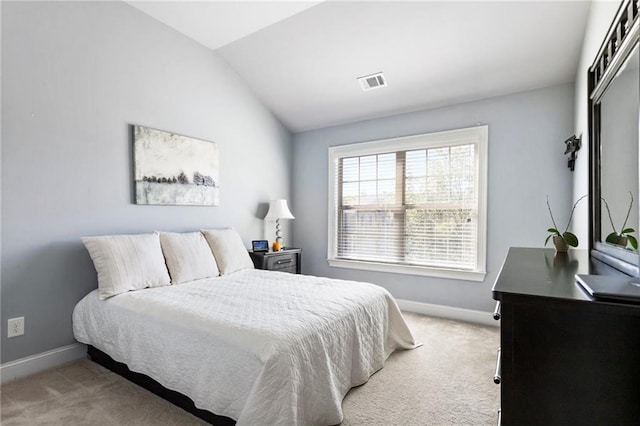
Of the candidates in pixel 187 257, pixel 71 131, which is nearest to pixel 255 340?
pixel 187 257

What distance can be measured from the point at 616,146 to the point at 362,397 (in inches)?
73.6

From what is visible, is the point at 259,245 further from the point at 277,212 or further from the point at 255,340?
the point at 255,340

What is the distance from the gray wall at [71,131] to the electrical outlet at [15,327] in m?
0.03

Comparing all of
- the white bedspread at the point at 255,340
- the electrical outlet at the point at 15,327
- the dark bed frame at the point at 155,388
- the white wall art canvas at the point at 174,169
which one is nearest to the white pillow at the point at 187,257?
the white bedspread at the point at 255,340

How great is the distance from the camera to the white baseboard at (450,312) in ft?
11.1

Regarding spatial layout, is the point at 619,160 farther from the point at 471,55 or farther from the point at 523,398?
the point at 471,55

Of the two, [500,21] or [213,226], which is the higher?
[500,21]

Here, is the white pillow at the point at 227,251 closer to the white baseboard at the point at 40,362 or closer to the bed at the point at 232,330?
the bed at the point at 232,330

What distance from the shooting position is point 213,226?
11.8 ft

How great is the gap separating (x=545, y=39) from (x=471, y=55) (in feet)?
1.83

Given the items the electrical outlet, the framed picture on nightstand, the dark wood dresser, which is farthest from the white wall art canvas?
the dark wood dresser

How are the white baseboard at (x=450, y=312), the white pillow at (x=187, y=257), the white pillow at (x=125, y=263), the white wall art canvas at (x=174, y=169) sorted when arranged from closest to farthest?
the white pillow at (x=125, y=263) < the white pillow at (x=187, y=257) < the white wall art canvas at (x=174, y=169) < the white baseboard at (x=450, y=312)

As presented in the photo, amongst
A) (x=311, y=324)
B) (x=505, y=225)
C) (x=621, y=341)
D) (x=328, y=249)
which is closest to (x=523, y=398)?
(x=621, y=341)

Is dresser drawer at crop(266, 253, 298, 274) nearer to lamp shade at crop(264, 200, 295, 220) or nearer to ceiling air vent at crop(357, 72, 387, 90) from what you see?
lamp shade at crop(264, 200, 295, 220)
